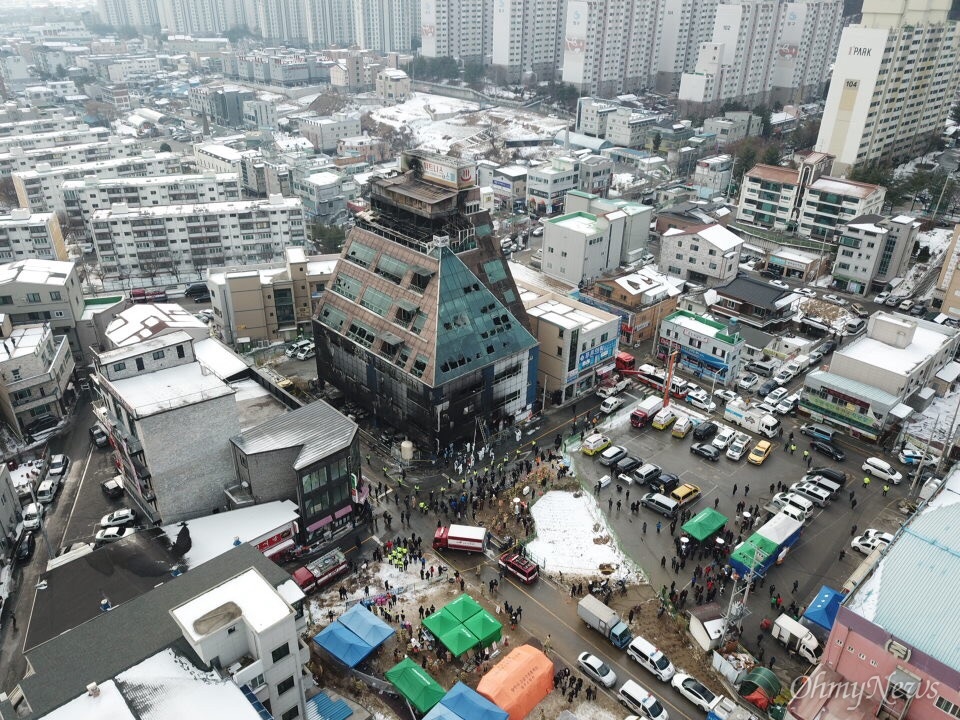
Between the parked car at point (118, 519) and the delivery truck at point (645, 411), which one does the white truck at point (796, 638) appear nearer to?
the delivery truck at point (645, 411)

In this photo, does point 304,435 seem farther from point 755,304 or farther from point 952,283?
point 952,283

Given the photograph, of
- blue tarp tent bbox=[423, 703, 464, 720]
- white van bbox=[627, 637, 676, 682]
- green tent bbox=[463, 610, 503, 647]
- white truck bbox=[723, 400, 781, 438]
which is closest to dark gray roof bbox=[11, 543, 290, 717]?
blue tarp tent bbox=[423, 703, 464, 720]

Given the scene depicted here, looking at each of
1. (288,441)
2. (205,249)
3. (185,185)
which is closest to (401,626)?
(288,441)

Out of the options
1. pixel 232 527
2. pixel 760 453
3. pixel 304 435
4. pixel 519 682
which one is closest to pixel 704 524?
pixel 760 453

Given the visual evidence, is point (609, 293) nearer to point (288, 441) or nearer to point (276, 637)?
point (288, 441)

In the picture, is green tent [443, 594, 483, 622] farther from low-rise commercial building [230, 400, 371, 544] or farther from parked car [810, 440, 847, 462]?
parked car [810, 440, 847, 462]
